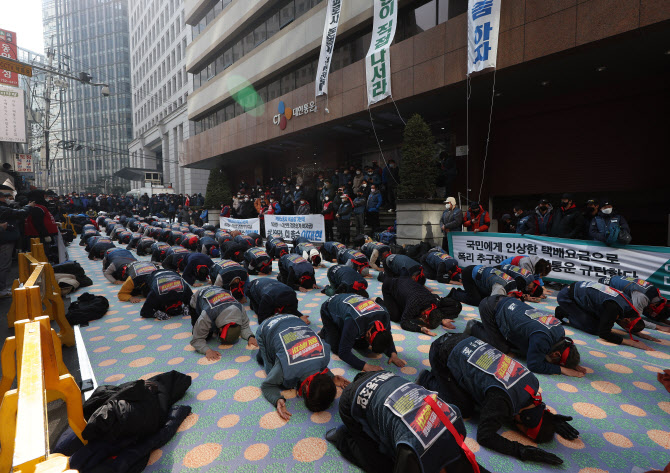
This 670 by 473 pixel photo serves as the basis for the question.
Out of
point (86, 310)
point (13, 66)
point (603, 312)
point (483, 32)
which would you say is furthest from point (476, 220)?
point (13, 66)

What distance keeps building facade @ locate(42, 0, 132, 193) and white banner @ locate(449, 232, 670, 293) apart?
67664 mm

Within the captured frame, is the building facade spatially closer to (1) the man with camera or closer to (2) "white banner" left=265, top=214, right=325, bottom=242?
(2) "white banner" left=265, top=214, right=325, bottom=242

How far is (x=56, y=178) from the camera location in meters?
70.1

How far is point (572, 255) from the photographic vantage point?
21.5ft

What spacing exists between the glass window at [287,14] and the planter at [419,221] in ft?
42.9

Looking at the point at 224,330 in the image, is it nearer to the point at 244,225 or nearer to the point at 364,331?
the point at 364,331

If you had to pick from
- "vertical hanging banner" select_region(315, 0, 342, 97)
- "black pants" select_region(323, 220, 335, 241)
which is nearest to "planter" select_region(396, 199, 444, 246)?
"black pants" select_region(323, 220, 335, 241)

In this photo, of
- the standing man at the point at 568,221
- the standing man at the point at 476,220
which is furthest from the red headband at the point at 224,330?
the standing man at the point at 568,221

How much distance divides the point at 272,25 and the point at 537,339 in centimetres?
2010

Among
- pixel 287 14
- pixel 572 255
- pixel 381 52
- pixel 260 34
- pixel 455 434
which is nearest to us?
pixel 455 434

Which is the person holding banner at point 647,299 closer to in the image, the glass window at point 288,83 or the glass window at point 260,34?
the glass window at point 288,83

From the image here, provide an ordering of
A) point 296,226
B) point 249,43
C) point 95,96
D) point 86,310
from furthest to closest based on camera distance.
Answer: point 95,96 < point 249,43 < point 296,226 < point 86,310

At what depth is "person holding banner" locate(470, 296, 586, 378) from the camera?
3.29 metres

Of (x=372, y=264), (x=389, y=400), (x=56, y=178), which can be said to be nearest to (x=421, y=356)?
(x=389, y=400)
